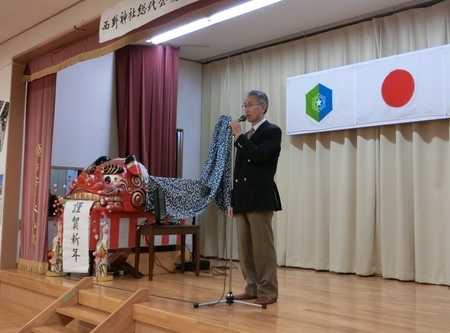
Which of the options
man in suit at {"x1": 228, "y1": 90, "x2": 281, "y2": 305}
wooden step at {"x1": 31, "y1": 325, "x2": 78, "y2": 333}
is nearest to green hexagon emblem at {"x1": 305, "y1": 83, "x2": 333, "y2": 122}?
man in suit at {"x1": 228, "y1": 90, "x2": 281, "y2": 305}

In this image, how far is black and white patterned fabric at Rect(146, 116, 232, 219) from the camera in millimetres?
5145

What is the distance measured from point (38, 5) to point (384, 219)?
377 cm

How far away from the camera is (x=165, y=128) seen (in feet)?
20.2

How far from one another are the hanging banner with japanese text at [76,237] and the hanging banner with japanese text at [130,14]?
1554mm

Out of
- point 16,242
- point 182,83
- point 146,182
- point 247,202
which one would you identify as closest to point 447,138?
A: point 247,202

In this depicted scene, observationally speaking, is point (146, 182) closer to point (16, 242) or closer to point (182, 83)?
point (16, 242)

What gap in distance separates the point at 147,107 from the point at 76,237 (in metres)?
2.09

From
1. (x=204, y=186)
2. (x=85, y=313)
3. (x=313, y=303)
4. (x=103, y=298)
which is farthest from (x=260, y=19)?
(x=85, y=313)

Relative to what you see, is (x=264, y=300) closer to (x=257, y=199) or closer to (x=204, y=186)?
(x=257, y=199)

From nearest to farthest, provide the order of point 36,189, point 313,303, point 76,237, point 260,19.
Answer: point 313,303
point 76,237
point 36,189
point 260,19

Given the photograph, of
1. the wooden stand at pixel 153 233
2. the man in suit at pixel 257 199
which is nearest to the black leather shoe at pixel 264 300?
the man in suit at pixel 257 199

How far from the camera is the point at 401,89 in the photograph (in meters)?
4.77

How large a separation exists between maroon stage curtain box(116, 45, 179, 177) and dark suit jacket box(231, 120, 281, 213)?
9.40ft

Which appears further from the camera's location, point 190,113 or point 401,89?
point 190,113
